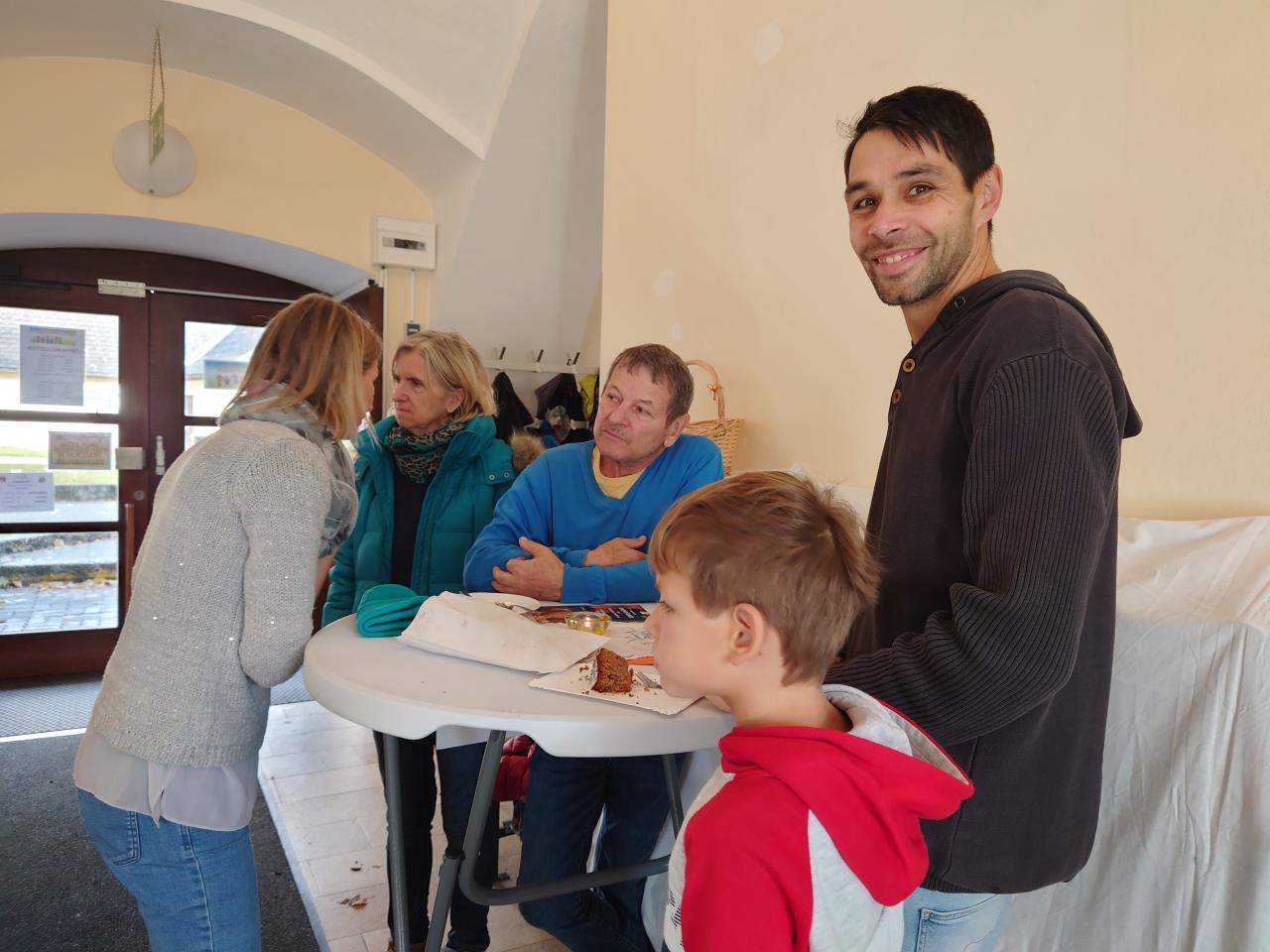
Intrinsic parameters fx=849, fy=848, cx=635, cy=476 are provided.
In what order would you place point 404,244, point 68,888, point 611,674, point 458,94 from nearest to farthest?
point 611,674
point 68,888
point 458,94
point 404,244

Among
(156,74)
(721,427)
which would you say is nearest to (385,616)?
(721,427)

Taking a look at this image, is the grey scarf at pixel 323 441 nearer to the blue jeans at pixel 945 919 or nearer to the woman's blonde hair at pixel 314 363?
the woman's blonde hair at pixel 314 363

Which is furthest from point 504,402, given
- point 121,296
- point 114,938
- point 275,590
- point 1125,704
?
point 1125,704

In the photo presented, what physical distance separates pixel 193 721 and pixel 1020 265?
5.45ft

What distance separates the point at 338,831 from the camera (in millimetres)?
2686

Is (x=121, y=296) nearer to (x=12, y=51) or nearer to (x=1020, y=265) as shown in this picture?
(x=12, y=51)

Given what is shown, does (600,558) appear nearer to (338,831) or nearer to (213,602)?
(213,602)

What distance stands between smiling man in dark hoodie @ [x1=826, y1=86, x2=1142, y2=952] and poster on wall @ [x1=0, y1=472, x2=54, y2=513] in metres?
4.74

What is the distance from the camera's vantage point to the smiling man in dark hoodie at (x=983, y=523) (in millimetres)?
779

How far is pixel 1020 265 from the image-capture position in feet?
5.50

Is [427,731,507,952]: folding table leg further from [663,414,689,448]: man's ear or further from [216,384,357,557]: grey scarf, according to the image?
[663,414,689,448]: man's ear

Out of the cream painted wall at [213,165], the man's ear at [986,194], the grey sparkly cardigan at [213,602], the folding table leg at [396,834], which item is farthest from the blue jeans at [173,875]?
the cream painted wall at [213,165]

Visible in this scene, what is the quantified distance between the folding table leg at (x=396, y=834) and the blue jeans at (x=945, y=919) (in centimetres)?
81

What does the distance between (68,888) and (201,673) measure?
162 centimetres
